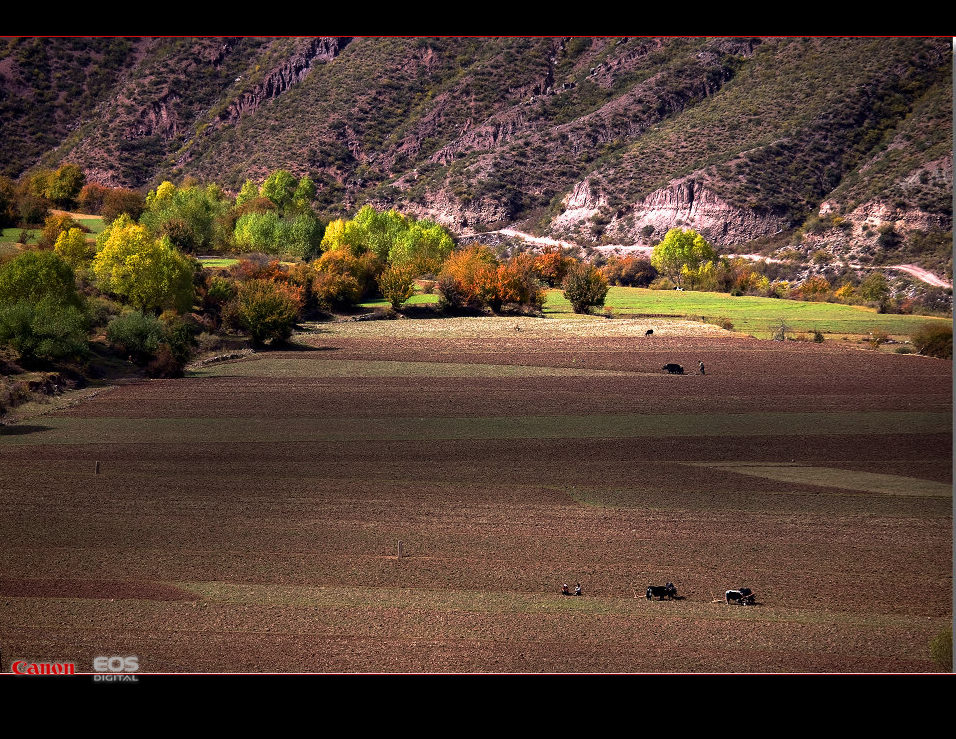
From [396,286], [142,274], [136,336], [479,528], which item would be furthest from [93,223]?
[479,528]

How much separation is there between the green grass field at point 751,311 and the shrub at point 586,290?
137cm

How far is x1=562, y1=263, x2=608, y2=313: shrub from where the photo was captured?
97812mm

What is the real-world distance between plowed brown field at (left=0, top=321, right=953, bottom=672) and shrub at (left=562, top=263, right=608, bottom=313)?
157 ft

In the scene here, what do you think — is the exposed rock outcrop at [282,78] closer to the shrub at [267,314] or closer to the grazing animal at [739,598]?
the shrub at [267,314]

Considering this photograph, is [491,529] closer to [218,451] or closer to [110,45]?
[218,451]

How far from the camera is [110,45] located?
132 meters

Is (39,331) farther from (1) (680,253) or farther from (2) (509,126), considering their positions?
(2) (509,126)

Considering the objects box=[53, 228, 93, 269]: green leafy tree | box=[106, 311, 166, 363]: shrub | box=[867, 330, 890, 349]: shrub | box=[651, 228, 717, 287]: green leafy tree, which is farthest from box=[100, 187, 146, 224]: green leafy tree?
box=[867, 330, 890, 349]: shrub

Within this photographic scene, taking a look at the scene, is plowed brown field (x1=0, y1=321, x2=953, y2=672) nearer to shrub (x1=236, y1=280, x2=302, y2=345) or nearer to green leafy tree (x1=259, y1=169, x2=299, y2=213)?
shrub (x1=236, y1=280, x2=302, y2=345)

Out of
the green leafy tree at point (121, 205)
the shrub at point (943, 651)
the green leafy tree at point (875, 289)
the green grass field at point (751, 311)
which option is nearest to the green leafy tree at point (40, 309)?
the shrub at point (943, 651)

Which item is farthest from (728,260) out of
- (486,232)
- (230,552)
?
(230,552)

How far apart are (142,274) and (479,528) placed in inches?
1965

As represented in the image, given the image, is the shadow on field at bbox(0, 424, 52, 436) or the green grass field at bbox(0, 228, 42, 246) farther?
the green grass field at bbox(0, 228, 42, 246)

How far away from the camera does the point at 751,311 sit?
90625 mm
